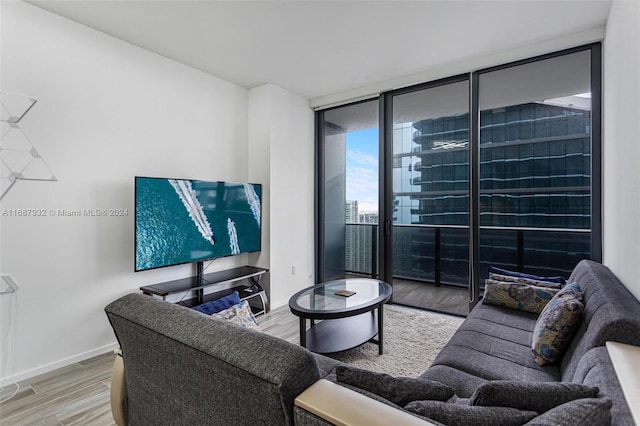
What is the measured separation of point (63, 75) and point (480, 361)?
347 cm

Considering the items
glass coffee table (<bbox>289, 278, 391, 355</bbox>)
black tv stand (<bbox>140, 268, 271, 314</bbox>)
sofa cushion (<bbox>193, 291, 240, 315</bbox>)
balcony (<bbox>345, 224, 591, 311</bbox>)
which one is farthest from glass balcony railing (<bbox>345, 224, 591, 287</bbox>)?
sofa cushion (<bbox>193, 291, 240, 315</bbox>)

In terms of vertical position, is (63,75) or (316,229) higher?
(63,75)

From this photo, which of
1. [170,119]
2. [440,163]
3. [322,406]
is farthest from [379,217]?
[322,406]

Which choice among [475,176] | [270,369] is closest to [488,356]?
[270,369]

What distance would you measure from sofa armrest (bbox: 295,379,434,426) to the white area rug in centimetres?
165

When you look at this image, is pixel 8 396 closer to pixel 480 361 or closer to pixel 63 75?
pixel 63 75

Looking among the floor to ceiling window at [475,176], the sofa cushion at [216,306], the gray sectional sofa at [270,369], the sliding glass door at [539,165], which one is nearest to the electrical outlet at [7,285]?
the gray sectional sofa at [270,369]

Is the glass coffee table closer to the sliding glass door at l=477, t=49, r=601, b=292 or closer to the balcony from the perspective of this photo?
the balcony

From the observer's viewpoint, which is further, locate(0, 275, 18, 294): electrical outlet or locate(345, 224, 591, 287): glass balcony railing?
locate(345, 224, 591, 287): glass balcony railing

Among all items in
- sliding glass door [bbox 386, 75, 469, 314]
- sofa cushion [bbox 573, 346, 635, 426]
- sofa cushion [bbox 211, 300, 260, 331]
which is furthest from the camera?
sliding glass door [bbox 386, 75, 469, 314]

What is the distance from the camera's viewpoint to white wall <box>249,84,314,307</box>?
3.81 metres

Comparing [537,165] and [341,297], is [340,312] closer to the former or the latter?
[341,297]

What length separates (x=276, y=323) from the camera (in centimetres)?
331

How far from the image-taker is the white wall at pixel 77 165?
2.25 m
